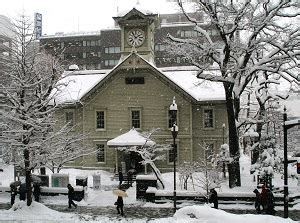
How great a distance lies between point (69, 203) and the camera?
23828 mm

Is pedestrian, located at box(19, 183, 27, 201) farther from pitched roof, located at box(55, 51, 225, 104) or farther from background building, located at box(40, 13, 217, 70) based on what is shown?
background building, located at box(40, 13, 217, 70)

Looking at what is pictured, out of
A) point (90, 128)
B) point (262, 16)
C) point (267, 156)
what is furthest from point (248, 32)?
point (90, 128)

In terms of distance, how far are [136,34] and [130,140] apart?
11488mm

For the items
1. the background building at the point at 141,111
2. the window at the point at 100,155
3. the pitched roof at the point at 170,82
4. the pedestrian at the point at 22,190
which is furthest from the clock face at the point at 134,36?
the pedestrian at the point at 22,190

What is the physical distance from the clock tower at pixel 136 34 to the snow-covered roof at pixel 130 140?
8598mm

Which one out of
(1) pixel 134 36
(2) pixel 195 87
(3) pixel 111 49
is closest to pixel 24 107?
(2) pixel 195 87

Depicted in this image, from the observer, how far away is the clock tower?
40.4 metres

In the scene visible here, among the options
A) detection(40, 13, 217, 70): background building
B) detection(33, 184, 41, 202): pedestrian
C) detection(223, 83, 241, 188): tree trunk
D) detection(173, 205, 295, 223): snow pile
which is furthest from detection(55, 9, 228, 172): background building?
detection(40, 13, 217, 70): background building

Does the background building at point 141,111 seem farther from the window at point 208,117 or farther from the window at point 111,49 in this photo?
the window at point 111,49

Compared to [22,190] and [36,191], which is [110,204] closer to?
[36,191]

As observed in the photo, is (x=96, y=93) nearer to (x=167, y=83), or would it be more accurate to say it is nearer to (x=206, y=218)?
(x=167, y=83)

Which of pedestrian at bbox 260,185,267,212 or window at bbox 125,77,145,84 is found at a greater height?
window at bbox 125,77,145,84

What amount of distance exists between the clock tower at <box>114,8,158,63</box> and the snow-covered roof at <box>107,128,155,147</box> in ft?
28.2

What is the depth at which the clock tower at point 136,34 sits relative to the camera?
40406 mm
